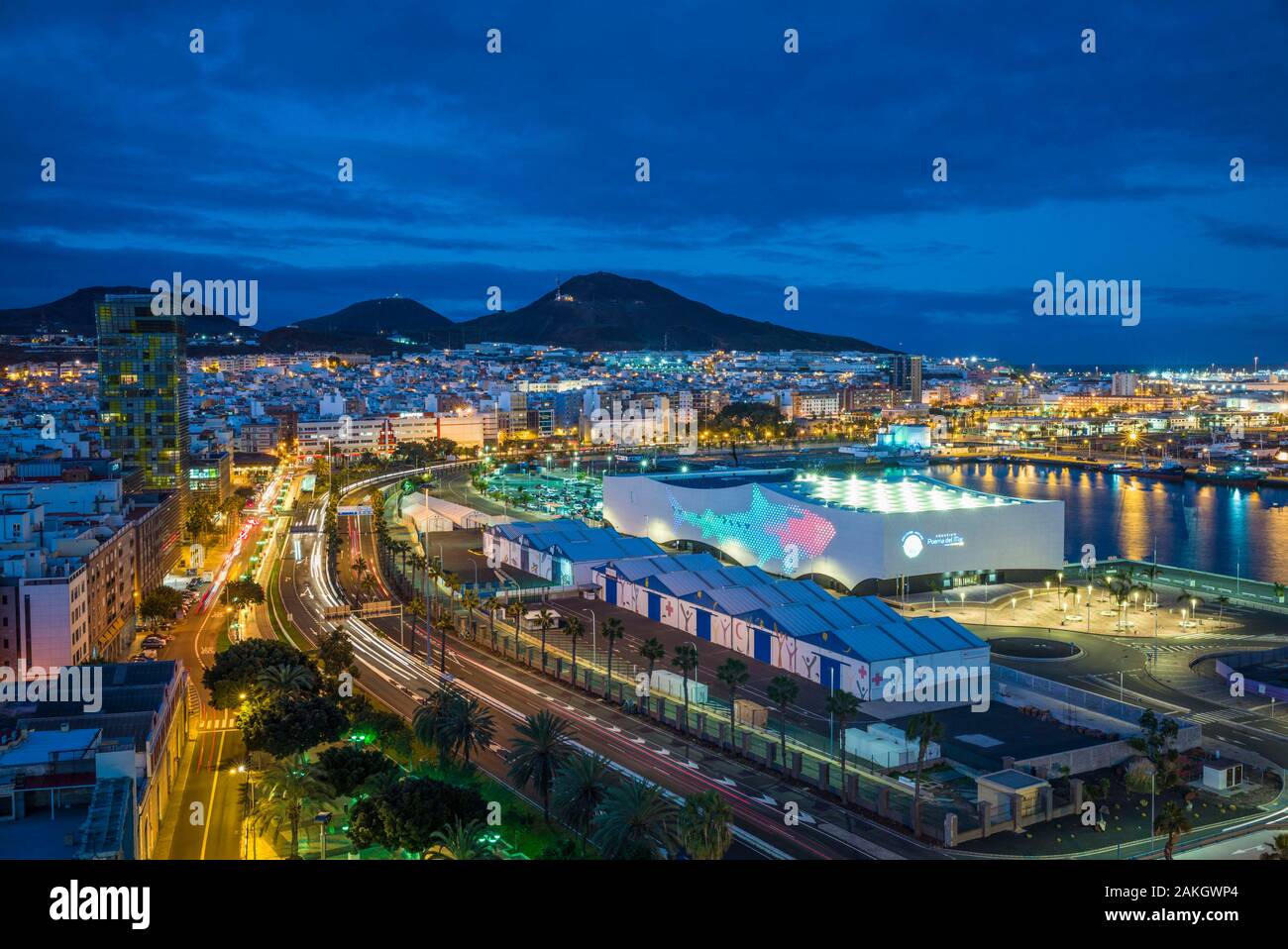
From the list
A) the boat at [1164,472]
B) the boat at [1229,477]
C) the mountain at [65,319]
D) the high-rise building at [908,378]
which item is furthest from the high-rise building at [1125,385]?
the mountain at [65,319]

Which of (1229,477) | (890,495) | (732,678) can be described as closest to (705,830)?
(732,678)

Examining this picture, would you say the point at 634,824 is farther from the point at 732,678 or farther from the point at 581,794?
the point at 732,678

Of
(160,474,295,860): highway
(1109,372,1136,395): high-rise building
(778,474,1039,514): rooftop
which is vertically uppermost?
(1109,372,1136,395): high-rise building

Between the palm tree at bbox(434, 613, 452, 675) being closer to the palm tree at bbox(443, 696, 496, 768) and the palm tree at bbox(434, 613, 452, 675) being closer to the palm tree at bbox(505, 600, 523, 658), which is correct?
the palm tree at bbox(505, 600, 523, 658)

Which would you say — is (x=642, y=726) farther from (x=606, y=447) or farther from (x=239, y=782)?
(x=606, y=447)

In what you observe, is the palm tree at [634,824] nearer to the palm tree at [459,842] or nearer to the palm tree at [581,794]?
the palm tree at [581,794]

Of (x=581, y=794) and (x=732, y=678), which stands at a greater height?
(x=732, y=678)

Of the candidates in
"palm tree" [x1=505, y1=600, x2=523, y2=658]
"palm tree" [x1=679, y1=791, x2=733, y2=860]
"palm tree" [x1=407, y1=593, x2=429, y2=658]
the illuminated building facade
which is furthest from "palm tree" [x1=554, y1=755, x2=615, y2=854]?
the illuminated building facade
